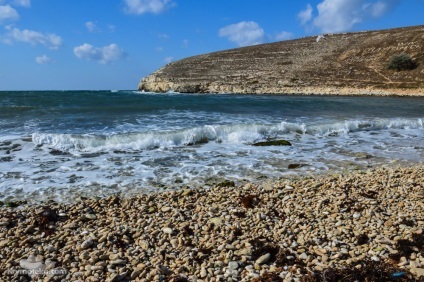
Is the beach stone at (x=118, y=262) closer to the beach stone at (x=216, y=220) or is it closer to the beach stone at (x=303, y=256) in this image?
the beach stone at (x=216, y=220)

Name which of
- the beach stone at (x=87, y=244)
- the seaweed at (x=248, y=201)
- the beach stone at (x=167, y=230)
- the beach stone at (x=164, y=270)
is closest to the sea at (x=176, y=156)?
the seaweed at (x=248, y=201)

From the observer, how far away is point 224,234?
4.90 metres

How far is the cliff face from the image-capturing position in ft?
159

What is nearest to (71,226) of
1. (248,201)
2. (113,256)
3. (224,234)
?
(113,256)

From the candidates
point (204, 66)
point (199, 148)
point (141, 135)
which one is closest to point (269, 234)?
point (199, 148)

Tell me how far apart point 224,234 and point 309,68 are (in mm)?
58810

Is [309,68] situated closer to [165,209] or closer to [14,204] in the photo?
[165,209]

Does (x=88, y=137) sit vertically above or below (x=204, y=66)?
below

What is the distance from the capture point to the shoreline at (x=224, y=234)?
13.4ft

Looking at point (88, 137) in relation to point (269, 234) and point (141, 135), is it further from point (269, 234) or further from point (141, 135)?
point (269, 234)

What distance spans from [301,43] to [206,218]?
3026 inches

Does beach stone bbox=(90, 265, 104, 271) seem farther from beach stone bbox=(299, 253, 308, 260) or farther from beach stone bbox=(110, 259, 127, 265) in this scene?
beach stone bbox=(299, 253, 308, 260)

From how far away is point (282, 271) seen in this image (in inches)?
160

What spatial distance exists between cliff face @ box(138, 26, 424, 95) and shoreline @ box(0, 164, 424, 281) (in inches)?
1701
